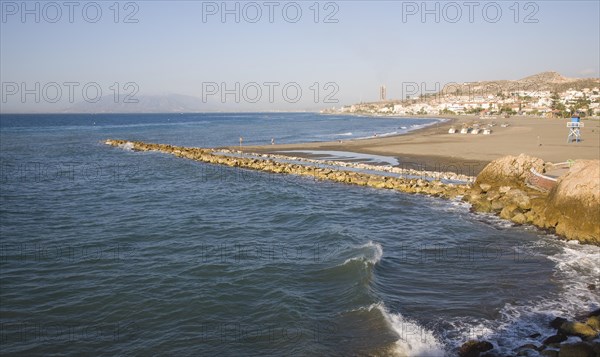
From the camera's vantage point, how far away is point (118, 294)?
1175 cm

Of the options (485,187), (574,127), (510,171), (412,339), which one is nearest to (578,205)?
(485,187)

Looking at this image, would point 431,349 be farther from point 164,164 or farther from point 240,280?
point 164,164

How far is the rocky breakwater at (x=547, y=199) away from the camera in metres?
16.7

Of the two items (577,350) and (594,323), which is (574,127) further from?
(577,350)

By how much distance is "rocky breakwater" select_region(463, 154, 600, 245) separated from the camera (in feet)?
54.9

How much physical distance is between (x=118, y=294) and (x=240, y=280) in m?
3.34

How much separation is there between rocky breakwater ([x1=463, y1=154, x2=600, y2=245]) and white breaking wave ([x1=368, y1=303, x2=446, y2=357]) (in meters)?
10.4

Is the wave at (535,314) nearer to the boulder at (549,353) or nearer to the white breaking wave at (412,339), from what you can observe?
the white breaking wave at (412,339)

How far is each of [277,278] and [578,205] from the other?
1261 cm

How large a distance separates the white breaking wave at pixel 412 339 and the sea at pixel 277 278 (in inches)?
1.9

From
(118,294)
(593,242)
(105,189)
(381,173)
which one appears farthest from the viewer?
(381,173)

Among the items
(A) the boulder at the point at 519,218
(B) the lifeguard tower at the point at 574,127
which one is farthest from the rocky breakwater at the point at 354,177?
(B) the lifeguard tower at the point at 574,127

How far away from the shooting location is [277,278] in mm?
13047

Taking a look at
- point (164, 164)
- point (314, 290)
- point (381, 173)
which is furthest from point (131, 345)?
point (164, 164)
